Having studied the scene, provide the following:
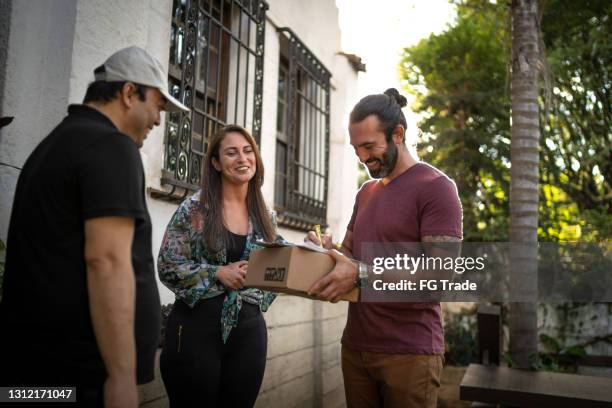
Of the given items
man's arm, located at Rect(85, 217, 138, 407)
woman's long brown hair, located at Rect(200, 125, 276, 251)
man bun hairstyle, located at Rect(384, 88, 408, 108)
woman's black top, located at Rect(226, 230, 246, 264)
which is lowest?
man's arm, located at Rect(85, 217, 138, 407)

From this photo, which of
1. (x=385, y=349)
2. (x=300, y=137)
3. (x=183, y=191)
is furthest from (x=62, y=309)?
(x=300, y=137)

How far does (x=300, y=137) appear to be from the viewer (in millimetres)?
7145

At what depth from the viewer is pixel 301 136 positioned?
23.6 ft

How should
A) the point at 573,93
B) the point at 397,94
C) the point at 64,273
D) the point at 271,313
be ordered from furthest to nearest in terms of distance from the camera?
1. the point at 573,93
2. the point at 271,313
3. the point at 397,94
4. the point at 64,273

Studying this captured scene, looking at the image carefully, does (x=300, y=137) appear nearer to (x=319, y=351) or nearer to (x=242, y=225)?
(x=319, y=351)

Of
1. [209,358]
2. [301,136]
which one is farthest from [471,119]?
[209,358]

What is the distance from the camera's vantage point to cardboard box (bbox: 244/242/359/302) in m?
2.30

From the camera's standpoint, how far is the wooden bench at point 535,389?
3.91m

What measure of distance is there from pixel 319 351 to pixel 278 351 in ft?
3.12

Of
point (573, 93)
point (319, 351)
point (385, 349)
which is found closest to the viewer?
point (385, 349)

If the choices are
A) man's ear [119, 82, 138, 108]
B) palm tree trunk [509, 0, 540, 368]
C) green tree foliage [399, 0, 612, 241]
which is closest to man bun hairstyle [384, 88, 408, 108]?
man's ear [119, 82, 138, 108]

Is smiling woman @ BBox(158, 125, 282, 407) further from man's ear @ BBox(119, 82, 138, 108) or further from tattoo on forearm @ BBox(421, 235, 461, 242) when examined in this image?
man's ear @ BBox(119, 82, 138, 108)

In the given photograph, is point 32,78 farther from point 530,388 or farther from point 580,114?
point 580,114

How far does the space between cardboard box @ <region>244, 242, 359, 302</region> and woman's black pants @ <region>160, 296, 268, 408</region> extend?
0.44 m
